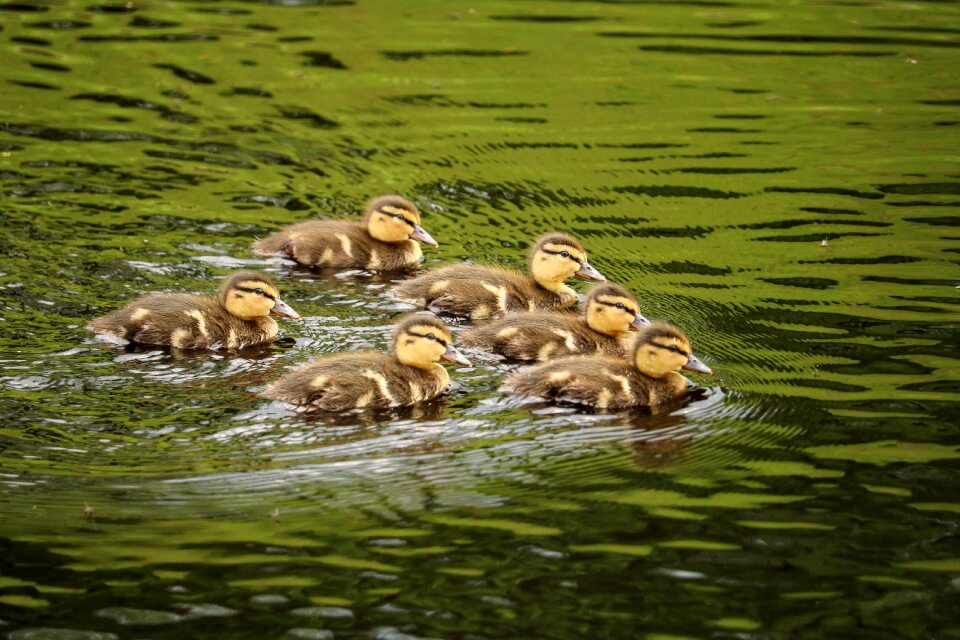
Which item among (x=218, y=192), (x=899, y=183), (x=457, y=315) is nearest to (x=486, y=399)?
(x=457, y=315)

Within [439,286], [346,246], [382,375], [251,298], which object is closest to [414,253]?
[346,246]

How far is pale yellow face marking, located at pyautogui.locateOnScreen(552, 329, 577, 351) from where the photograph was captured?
21.9 ft

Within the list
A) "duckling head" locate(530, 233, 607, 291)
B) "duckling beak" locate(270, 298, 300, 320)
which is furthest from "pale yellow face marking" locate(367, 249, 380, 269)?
"duckling beak" locate(270, 298, 300, 320)

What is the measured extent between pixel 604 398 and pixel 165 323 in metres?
2.00

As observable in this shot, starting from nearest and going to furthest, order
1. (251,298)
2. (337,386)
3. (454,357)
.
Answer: (337,386), (454,357), (251,298)

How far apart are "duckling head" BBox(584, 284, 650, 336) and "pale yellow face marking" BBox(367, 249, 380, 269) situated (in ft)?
5.49

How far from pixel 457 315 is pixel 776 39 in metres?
6.50

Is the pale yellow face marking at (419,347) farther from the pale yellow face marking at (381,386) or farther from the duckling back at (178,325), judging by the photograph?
the duckling back at (178,325)

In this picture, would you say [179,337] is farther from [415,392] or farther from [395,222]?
[395,222]

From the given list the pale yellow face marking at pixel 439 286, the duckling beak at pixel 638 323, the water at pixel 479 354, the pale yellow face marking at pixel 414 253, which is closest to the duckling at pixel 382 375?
the water at pixel 479 354

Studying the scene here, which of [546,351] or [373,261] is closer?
[546,351]

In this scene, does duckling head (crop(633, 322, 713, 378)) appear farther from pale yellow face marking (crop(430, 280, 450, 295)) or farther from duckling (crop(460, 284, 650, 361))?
pale yellow face marking (crop(430, 280, 450, 295))

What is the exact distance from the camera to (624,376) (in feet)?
20.0

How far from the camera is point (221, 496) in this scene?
16.4ft
